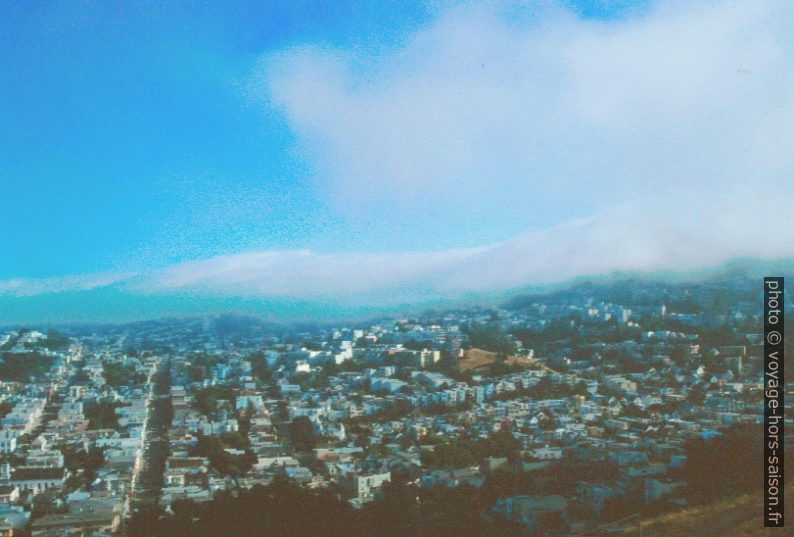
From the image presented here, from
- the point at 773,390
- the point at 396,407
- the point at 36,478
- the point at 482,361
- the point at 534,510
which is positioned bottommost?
the point at 534,510

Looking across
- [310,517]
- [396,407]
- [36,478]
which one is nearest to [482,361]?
[396,407]

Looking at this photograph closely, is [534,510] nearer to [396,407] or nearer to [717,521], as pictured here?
[717,521]

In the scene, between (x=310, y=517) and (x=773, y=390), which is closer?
(x=310, y=517)

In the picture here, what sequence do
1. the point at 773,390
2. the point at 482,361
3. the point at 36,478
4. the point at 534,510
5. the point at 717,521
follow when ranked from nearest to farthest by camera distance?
the point at 717,521 → the point at 36,478 → the point at 534,510 → the point at 773,390 → the point at 482,361

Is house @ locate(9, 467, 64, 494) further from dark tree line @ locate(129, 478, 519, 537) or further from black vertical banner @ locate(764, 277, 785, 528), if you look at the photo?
black vertical banner @ locate(764, 277, 785, 528)

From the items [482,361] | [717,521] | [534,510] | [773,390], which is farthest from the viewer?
[482,361]

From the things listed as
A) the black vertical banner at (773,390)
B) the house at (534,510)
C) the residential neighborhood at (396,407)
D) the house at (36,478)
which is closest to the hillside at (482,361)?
the residential neighborhood at (396,407)

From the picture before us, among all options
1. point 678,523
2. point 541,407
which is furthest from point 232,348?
point 678,523

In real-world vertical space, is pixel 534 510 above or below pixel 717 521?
below
